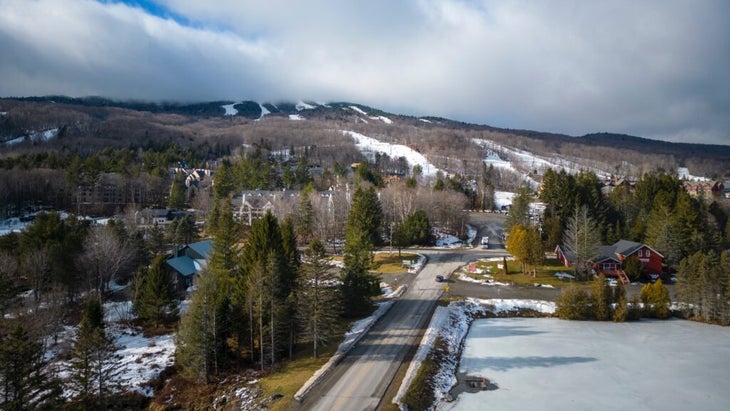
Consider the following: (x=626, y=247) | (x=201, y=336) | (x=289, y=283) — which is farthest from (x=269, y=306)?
(x=626, y=247)

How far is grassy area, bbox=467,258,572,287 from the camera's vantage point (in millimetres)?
43969

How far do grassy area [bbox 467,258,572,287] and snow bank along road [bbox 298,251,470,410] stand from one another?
9669 mm

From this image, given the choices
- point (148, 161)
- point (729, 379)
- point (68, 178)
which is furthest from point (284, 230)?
point (148, 161)

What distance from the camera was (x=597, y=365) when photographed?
25.0 metres

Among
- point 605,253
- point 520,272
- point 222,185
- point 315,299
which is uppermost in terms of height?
point 222,185

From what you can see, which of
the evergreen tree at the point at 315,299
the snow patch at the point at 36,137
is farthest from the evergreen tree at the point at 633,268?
the snow patch at the point at 36,137

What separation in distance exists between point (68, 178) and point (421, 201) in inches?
2779

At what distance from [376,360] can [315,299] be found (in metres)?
5.06

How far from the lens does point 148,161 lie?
113 m

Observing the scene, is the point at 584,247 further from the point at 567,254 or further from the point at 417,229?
the point at 417,229

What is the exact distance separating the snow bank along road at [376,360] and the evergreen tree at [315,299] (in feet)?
7.64

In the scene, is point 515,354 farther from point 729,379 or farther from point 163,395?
point 163,395

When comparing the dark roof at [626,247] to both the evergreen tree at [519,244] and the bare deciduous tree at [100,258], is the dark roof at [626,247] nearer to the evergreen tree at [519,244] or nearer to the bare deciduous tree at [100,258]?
the evergreen tree at [519,244]

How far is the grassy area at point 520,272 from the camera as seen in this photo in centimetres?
4397
